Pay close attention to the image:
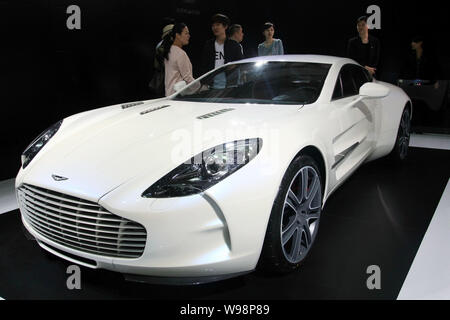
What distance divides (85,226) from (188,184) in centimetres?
49

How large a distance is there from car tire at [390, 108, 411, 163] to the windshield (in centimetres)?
147

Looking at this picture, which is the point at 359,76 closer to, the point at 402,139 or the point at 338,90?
the point at 338,90

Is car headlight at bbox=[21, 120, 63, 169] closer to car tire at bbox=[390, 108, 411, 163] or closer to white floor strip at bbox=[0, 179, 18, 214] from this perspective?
white floor strip at bbox=[0, 179, 18, 214]

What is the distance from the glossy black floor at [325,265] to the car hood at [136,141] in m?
0.48

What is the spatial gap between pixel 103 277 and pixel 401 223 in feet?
6.54

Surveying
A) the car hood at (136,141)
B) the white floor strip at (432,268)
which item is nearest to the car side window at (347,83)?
the car hood at (136,141)

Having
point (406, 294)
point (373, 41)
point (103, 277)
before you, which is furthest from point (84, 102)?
point (406, 294)

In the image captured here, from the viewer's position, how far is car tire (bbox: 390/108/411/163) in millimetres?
4078

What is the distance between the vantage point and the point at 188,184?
1.76 metres

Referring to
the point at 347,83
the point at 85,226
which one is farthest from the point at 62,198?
the point at 347,83

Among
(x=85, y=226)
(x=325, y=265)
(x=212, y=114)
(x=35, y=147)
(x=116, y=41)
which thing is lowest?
(x=325, y=265)

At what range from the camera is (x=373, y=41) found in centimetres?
554

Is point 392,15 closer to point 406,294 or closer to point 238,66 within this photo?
point 238,66

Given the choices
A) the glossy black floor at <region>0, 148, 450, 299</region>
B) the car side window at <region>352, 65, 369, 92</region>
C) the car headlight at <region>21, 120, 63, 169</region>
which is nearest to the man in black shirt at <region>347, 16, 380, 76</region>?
the car side window at <region>352, 65, 369, 92</region>
